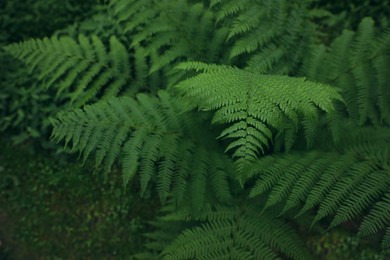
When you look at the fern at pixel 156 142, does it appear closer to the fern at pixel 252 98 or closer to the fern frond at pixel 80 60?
the fern frond at pixel 80 60

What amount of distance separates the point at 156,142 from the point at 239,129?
1.95ft

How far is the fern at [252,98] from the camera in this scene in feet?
7.36

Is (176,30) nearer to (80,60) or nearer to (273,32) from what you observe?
(273,32)

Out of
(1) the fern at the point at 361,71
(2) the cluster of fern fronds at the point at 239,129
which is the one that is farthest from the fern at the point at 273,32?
(1) the fern at the point at 361,71

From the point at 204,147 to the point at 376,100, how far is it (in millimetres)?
1299

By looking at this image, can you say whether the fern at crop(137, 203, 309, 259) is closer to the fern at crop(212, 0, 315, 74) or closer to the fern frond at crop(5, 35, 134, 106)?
the fern at crop(212, 0, 315, 74)

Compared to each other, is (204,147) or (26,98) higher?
(204,147)

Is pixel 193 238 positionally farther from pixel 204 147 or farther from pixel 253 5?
pixel 253 5

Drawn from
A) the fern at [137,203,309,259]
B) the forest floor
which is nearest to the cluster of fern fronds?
the fern at [137,203,309,259]

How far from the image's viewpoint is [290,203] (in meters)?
2.74

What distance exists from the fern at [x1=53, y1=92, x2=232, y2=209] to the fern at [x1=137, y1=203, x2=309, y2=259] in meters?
0.16

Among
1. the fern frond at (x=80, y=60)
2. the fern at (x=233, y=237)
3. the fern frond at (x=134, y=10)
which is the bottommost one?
the fern at (x=233, y=237)

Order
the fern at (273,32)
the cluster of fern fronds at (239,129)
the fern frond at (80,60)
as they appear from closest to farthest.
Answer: the cluster of fern fronds at (239,129) → the fern at (273,32) → the fern frond at (80,60)

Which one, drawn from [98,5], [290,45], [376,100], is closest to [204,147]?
[290,45]
